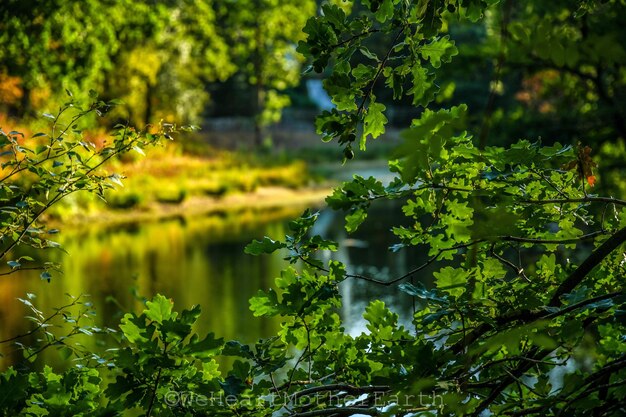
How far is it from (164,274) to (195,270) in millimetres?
521

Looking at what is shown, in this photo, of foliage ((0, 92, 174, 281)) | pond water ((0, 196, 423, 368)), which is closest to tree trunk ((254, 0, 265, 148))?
pond water ((0, 196, 423, 368))

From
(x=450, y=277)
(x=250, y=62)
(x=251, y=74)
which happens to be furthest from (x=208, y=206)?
(x=450, y=277)

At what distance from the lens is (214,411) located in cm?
188

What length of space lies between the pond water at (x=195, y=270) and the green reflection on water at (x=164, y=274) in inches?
0.5

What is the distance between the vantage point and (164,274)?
1193cm

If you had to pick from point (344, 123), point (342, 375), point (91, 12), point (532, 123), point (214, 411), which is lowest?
point (214, 411)

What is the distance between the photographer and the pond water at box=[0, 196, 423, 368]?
30.3ft

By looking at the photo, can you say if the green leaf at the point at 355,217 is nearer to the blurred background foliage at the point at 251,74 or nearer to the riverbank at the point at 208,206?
the blurred background foliage at the point at 251,74

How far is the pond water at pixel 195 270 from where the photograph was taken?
923 cm

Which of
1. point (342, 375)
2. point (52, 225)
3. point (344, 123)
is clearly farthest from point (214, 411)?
point (52, 225)

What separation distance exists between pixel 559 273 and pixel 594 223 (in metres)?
0.16

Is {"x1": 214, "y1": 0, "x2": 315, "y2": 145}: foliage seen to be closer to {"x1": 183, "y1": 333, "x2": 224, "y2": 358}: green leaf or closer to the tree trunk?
the tree trunk

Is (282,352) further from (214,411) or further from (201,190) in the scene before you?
(201,190)

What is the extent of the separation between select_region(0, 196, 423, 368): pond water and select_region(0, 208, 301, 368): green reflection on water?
0.04 feet
